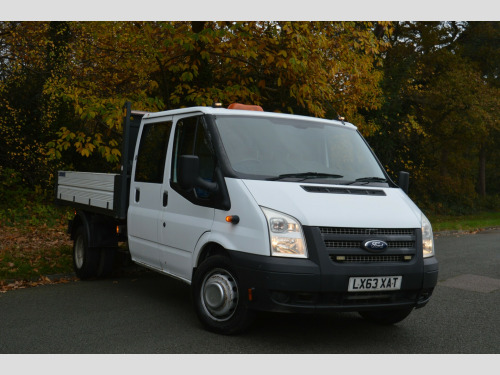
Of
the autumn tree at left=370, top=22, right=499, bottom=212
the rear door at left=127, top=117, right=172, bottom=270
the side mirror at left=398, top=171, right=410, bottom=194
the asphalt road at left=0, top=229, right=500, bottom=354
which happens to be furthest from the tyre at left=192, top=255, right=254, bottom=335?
the autumn tree at left=370, top=22, right=499, bottom=212

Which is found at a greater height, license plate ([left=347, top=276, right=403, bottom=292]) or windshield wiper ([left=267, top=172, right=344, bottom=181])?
windshield wiper ([left=267, top=172, right=344, bottom=181])

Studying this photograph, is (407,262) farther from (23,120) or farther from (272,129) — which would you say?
(23,120)

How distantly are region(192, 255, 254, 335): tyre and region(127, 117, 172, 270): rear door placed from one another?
1.18 meters

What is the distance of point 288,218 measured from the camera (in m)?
5.04

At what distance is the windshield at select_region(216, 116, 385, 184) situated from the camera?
5.68 metres

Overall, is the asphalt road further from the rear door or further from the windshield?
the windshield

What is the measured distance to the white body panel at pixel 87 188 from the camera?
771cm

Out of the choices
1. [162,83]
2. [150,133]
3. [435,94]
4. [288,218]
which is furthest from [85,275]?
[435,94]

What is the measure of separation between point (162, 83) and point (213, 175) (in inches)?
333

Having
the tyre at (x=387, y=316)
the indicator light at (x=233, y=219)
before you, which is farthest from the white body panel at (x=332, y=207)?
the tyre at (x=387, y=316)

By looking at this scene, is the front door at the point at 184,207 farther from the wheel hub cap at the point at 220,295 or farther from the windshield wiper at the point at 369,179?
the windshield wiper at the point at 369,179

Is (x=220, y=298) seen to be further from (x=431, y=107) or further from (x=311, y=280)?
(x=431, y=107)

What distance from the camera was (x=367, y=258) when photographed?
16.8 feet

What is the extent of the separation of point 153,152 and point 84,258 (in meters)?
2.35
